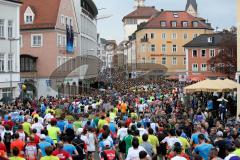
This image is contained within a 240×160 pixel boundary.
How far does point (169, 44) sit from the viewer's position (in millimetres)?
117188

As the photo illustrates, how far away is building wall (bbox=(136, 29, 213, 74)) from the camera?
380 ft

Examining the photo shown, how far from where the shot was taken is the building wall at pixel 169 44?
380 feet

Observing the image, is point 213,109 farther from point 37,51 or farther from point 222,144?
point 37,51

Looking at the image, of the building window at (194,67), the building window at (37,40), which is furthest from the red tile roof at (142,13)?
the building window at (37,40)

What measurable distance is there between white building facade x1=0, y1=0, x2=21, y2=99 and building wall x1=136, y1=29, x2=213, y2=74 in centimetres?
7025

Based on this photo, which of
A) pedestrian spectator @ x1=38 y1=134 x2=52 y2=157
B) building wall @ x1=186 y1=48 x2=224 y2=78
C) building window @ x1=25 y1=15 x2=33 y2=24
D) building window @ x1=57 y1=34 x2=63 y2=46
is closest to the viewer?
pedestrian spectator @ x1=38 y1=134 x2=52 y2=157

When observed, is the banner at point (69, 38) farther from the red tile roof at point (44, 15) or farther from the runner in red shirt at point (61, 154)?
the runner in red shirt at point (61, 154)

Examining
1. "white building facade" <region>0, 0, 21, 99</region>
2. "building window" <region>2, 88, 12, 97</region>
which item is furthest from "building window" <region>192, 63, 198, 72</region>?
"building window" <region>2, 88, 12, 97</region>

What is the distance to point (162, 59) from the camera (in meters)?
119

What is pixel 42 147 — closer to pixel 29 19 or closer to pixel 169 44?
pixel 29 19

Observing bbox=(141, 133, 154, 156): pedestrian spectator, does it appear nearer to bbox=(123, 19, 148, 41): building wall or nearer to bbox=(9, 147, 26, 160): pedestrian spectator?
bbox=(9, 147, 26, 160): pedestrian spectator

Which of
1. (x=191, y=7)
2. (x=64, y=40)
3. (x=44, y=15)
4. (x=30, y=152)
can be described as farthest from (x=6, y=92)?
(x=191, y=7)

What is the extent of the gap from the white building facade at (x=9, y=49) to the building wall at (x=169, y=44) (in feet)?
230

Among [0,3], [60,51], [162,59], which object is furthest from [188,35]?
[0,3]
